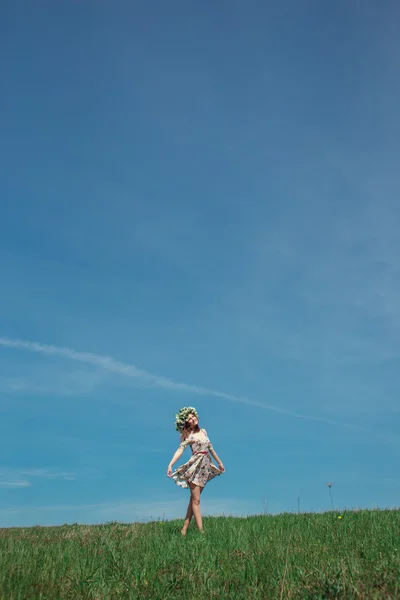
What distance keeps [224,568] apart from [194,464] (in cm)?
512

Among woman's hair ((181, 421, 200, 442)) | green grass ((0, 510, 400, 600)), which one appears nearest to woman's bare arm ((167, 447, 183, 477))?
woman's hair ((181, 421, 200, 442))

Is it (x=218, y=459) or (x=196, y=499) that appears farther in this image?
(x=218, y=459)

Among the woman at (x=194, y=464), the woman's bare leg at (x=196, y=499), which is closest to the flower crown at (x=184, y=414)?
the woman at (x=194, y=464)

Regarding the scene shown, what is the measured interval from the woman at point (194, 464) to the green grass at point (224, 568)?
1478 millimetres

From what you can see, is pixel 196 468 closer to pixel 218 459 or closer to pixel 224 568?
pixel 218 459

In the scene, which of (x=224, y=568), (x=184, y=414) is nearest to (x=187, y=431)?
(x=184, y=414)

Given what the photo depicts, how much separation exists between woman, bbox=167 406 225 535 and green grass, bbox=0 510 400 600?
148cm

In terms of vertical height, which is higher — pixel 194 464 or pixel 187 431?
pixel 187 431

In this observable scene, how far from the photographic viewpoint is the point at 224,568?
7582 millimetres

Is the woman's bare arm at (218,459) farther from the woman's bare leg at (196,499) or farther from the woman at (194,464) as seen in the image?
the woman's bare leg at (196,499)

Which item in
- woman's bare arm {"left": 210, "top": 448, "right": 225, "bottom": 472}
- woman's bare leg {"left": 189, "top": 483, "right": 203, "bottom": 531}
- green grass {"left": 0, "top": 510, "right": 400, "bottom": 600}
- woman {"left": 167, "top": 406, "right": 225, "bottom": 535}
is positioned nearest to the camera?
green grass {"left": 0, "top": 510, "right": 400, "bottom": 600}

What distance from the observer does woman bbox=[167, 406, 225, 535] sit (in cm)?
1262

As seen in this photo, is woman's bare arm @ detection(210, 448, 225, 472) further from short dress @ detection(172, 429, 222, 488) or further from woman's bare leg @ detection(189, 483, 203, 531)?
woman's bare leg @ detection(189, 483, 203, 531)

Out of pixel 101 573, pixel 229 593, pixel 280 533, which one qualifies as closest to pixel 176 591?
pixel 229 593
